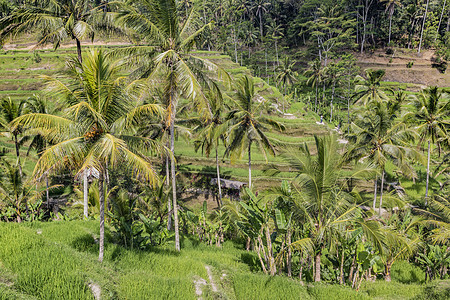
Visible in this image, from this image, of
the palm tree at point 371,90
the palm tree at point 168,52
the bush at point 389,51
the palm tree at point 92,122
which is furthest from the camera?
the bush at point 389,51

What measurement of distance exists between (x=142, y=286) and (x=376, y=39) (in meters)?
74.0

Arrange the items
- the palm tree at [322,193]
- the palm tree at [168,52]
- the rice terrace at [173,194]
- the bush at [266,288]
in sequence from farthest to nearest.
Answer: the palm tree at [168,52] → the palm tree at [322,193] → the bush at [266,288] → the rice terrace at [173,194]

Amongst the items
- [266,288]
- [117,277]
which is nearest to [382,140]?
[266,288]

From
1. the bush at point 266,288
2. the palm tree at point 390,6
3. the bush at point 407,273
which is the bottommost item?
the bush at point 407,273

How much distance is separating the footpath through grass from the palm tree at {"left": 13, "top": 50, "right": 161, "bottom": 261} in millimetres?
1970

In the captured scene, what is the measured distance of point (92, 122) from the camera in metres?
7.08

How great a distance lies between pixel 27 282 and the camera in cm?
557

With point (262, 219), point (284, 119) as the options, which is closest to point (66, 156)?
point (262, 219)

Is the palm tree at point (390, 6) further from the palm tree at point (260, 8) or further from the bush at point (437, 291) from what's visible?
the bush at point (437, 291)

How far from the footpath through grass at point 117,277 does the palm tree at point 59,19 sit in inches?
321

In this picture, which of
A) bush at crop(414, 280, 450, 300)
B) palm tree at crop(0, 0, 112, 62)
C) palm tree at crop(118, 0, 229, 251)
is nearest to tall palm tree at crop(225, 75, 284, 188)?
palm tree at crop(118, 0, 229, 251)

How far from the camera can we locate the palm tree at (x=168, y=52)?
9.20 m

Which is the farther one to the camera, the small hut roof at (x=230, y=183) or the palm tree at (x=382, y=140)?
the small hut roof at (x=230, y=183)

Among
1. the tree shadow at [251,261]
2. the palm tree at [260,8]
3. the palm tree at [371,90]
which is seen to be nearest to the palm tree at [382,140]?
the tree shadow at [251,261]
